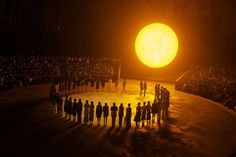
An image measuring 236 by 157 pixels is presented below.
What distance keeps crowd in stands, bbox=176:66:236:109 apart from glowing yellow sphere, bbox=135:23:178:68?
22.7 ft

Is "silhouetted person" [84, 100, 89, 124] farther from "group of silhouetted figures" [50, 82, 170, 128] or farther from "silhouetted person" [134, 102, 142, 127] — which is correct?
"silhouetted person" [134, 102, 142, 127]

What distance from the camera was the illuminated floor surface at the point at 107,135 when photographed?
51.4 feet

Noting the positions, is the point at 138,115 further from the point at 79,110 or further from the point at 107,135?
the point at 79,110

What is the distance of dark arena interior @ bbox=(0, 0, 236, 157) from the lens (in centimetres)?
1736

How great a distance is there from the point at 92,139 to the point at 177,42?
31.3 metres

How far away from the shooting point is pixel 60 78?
34.2 m

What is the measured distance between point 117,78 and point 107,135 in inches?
836

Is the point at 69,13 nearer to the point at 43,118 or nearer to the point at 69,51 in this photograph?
the point at 69,51

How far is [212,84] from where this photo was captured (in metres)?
32.3

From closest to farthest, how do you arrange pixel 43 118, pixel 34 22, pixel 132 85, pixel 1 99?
pixel 43 118, pixel 1 99, pixel 132 85, pixel 34 22

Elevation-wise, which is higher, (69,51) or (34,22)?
(34,22)

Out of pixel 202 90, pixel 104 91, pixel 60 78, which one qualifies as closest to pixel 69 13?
pixel 60 78

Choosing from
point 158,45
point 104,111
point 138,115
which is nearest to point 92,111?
point 104,111

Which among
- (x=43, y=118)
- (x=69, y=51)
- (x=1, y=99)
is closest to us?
(x=43, y=118)
